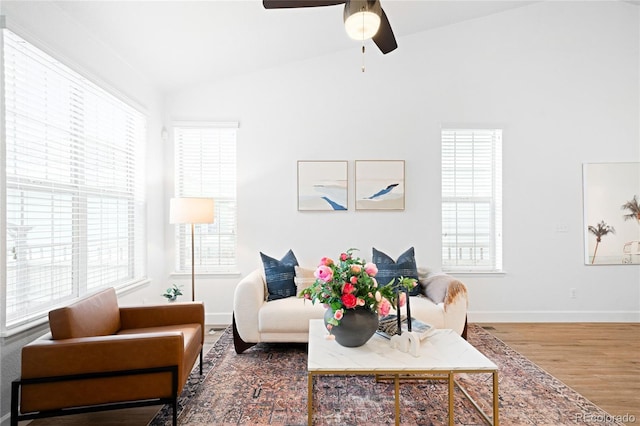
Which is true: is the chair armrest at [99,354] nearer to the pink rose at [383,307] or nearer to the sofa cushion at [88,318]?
the sofa cushion at [88,318]

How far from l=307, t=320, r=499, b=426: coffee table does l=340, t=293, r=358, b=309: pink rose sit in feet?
0.94

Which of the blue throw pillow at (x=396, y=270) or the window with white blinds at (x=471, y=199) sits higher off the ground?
the window with white blinds at (x=471, y=199)

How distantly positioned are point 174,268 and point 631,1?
631cm

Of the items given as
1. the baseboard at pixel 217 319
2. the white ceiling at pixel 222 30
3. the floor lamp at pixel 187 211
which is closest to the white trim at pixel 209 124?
the white ceiling at pixel 222 30

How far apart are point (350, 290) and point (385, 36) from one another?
1.78 metres

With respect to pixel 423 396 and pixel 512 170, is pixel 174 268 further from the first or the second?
pixel 512 170

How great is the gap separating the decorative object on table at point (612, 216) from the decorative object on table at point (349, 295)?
11.2ft

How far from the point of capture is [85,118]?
2807 mm

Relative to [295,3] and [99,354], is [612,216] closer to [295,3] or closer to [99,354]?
[295,3]

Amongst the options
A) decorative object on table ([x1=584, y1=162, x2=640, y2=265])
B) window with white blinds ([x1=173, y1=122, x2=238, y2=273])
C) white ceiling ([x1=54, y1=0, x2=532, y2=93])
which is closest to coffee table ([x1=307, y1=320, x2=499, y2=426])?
window with white blinds ([x1=173, y1=122, x2=238, y2=273])

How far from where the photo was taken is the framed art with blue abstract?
4148 mm

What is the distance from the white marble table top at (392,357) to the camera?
1.86 m

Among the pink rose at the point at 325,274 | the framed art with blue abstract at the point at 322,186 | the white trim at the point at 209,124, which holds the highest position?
the white trim at the point at 209,124

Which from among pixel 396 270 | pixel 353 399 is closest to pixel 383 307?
pixel 353 399
